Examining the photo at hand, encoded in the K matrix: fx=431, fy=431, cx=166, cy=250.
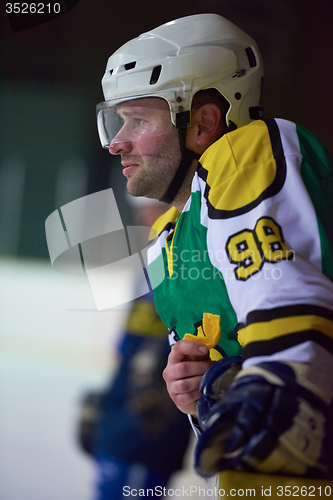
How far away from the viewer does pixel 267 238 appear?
0.59 m

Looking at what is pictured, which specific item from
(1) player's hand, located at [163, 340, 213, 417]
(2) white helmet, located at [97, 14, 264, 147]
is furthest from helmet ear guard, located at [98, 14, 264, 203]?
(1) player's hand, located at [163, 340, 213, 417]

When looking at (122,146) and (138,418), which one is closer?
(122,146)

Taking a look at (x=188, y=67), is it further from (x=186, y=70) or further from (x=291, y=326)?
(x=291, y=326)

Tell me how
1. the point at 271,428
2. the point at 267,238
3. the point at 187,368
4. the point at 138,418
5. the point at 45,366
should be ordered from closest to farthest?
the point at 271,428
the point at 267,238
the point at 187,368
the point at 138,418
the point at 45,366

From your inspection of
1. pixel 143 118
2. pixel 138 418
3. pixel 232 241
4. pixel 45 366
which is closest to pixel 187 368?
pixel 232 241

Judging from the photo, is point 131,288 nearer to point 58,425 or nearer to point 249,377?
point 58,425

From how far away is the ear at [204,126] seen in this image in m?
1.07

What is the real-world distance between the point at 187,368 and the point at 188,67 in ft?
2.29

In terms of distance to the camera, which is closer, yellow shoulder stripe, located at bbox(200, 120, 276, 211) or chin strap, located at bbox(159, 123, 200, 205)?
yellow shoulder stripe, located at bbox(200, 120, 276, 211)

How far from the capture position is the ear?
1068 millimetres

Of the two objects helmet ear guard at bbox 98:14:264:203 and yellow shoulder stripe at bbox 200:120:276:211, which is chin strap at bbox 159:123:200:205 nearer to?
helmet ear guard at bbox 98:14:264:203

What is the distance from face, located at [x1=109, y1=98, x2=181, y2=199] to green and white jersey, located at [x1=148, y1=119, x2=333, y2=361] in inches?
9.7

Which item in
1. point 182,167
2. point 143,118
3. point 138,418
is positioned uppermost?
point 143,118

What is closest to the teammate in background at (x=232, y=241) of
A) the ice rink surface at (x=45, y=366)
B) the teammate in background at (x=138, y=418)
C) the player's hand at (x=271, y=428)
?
the player's hand at (x=271, y=428)
